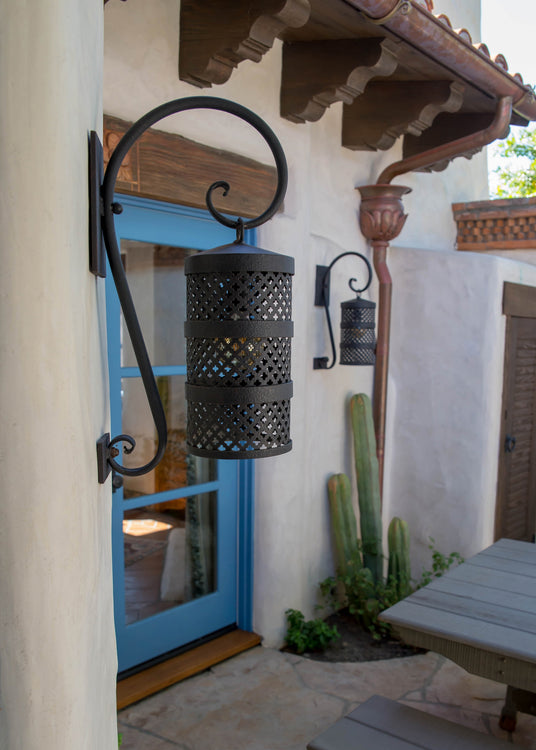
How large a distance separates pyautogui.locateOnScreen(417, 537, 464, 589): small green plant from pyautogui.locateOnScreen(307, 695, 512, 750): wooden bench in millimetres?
1804

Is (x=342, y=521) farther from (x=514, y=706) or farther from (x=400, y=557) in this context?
(x=514, y=706)

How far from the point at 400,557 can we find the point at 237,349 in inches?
124

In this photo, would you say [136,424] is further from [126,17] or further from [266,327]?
[266,327]

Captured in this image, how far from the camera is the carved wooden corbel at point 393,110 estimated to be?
144 inches

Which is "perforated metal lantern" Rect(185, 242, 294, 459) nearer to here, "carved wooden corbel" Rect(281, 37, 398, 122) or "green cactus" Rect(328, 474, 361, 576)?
"carved wooden corbel" Rect(281, 37, 398, 122)

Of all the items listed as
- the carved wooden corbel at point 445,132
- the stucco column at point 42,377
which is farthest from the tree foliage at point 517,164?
the stucco column at point 42,377

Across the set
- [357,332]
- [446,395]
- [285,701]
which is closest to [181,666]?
[285,701]

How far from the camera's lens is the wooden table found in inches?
90.0

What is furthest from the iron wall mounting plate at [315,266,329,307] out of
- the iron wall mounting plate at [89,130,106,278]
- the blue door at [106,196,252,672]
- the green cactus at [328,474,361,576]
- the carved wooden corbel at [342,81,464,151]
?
the iron wall mounting plate at [89,130,106,278]

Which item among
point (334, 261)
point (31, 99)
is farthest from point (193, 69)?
point (31, 99)

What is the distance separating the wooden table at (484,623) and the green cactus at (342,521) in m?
1.11

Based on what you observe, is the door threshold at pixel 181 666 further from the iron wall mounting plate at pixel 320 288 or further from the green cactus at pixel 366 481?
the iron wall mounting plate at pixel 320 288

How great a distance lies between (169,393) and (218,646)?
1307 millimetres

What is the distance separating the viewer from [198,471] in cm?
349
